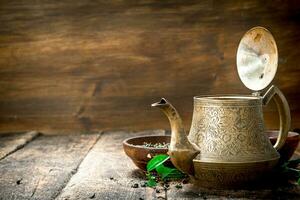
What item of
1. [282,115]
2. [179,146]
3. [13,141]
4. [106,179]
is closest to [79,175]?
[106,179]

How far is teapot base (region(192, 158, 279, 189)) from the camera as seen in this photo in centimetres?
133

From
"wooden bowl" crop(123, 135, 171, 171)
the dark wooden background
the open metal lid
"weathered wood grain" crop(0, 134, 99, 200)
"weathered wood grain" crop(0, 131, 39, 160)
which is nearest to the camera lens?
"weathered wood grain" crop(0, 134, 99, 200)

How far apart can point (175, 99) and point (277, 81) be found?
540 mm

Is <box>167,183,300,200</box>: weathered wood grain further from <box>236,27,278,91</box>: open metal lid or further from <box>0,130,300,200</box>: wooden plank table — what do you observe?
<box>236,27,278,91</box>: open metal lid

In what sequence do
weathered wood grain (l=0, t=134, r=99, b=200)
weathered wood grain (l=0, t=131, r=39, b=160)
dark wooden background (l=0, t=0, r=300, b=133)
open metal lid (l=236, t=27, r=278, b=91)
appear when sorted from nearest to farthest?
1. weathered wood grain (l=0, t=134, r=99, b=200)
2. open metal lid (l=236, t=27, r=278, b=91)
3. weathered wood grain (l=0, t=131, r=39, b=160)
4. dark wooden background (l=0, t=0, r=300, b=133)

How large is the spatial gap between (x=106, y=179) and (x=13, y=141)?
1.02m

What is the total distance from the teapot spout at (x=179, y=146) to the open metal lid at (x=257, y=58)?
17.3 inches

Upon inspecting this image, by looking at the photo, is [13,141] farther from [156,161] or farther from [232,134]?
[232,134]

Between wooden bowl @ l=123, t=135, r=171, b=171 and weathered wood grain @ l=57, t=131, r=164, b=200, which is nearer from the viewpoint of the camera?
weathered wood grain @ l=57, t=131, r=164, b=200

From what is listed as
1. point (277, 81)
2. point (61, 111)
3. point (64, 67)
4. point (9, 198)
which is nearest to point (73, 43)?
point (64, 67)

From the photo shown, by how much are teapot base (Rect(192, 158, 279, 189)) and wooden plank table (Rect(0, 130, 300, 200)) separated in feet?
0.08

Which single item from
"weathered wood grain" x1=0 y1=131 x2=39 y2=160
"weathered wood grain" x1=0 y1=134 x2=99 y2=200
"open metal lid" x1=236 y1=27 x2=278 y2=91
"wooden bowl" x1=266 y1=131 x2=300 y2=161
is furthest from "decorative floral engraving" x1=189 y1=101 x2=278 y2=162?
"weathered wood grain" x1=0 y1=131 x2=39 y2=160

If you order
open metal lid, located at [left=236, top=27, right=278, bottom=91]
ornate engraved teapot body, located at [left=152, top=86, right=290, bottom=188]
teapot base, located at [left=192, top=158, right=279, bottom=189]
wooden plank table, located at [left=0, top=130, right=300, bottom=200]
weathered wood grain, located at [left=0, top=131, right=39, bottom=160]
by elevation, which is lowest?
weathered wood grain, located at [left=0, top=131, right=39, bottom=160]

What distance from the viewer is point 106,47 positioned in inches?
110
